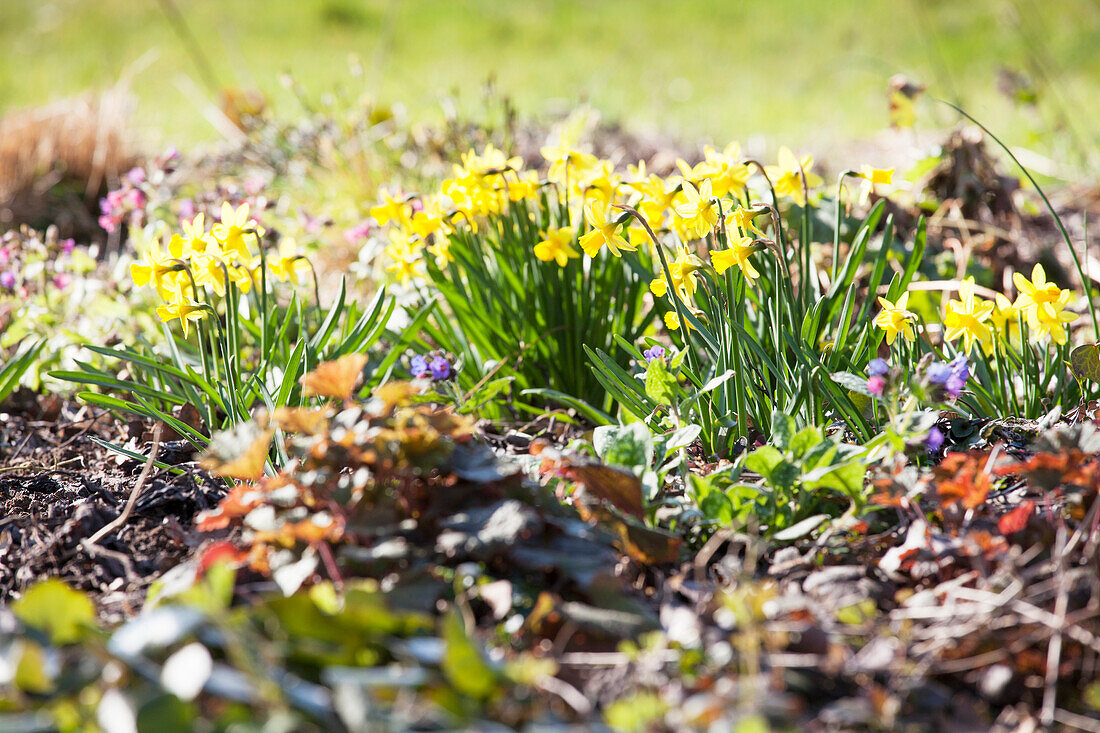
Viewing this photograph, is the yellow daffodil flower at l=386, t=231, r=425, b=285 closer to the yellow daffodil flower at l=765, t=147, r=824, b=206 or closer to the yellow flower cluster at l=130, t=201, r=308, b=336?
the yellow flower cluster at l=130, t=201, r=308, b=336

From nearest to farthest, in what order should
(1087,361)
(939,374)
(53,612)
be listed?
1. (53,612)
2. (939,374)
3. (1087,361)

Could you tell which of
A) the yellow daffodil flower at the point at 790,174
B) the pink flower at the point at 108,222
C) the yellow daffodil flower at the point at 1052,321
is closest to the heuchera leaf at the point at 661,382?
the yellow daffodil flower at the point at 790,174

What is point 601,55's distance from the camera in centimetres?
916

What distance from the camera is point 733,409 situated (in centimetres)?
163

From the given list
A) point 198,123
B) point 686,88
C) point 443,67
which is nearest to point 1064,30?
point 686,88

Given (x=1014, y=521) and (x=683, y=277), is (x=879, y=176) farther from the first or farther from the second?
(x=1014, y=521)

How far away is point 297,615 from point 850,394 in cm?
110

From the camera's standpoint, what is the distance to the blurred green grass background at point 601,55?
255 inches

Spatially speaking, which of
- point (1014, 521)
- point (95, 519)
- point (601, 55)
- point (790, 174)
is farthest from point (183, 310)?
point (601, 55)

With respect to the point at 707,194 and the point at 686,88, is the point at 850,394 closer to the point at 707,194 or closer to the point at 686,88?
the point at 707,194

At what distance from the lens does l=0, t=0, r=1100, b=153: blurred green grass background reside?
21.2ft

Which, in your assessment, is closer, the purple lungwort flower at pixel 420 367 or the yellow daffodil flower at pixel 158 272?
the yellow daffodil flower at pixel 158 272

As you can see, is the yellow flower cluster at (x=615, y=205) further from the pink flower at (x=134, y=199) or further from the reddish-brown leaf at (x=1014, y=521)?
the pink flower at (x=134, y=199)

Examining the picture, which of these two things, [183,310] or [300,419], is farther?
[183,310]
